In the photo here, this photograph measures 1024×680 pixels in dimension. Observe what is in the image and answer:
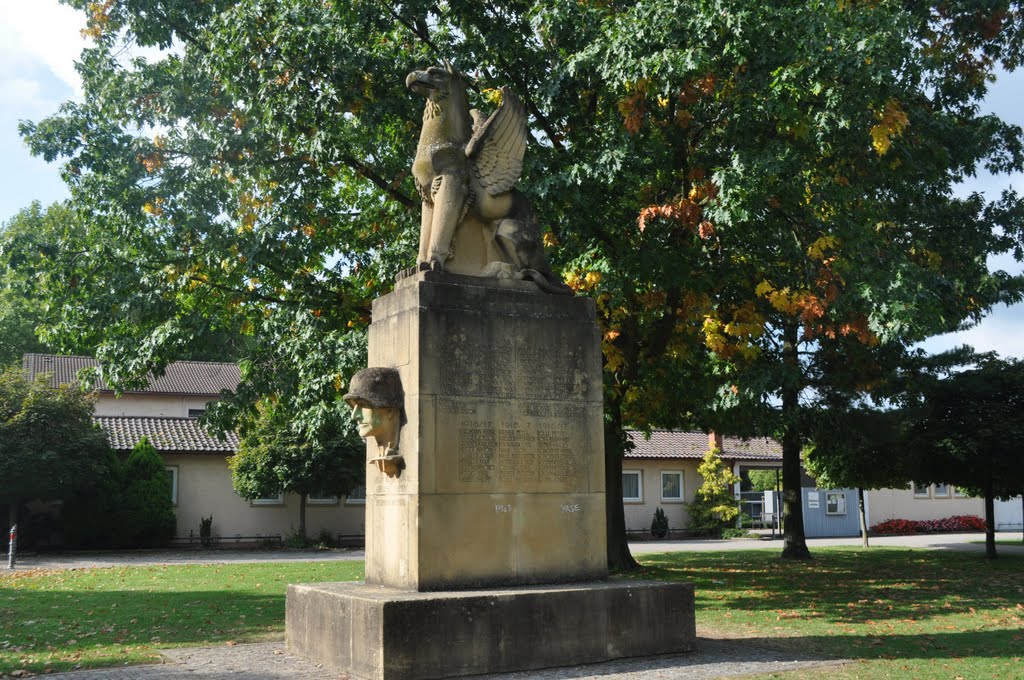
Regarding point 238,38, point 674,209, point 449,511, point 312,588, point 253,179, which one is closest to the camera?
point 449,511

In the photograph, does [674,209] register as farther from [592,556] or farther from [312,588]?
[312,588]

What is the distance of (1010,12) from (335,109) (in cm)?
1223

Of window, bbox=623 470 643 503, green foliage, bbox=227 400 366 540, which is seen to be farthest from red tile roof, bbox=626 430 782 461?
green foliage, bbox=227 400 366 540

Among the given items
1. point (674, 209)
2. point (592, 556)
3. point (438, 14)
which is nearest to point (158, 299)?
point (438, 14)

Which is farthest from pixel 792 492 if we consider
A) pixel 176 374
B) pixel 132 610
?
pixel 176 374

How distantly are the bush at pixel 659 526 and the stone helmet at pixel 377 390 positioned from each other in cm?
3139

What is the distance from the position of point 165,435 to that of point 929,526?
32.6 m

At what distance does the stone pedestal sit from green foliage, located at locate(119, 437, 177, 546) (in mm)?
22507

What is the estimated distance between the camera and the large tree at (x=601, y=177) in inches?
506

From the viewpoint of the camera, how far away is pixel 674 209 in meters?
14.0

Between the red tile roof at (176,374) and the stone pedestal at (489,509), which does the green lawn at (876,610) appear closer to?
the stone pedestal at (489,509)

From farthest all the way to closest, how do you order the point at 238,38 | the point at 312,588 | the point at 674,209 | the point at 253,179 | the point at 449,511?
1. the point at 253,179
2. the point at 238,38
3. the point at 674,209
4. the point at 312,588
5. the point at 449,511

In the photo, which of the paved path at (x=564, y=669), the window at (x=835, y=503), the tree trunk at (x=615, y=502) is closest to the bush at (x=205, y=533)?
the tree trunk at (x=615, y=502)

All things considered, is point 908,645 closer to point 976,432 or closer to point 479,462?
point 479,462
